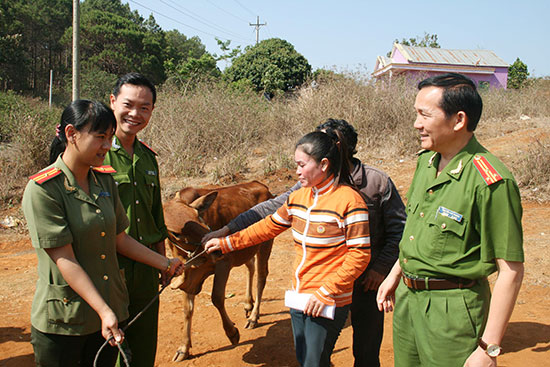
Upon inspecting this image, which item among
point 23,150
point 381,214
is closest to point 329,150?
point 381,214

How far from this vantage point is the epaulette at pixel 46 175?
2.32 m

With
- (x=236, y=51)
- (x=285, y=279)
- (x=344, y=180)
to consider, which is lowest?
(x=285, y=279)

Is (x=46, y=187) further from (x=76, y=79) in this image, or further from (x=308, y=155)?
(x=76, y=79)

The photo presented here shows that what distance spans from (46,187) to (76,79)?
1299cm

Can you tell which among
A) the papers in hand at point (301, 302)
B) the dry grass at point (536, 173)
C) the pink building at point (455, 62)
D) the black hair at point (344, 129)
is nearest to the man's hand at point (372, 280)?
the papers in hand at point (301, 302)

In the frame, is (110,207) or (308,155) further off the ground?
(308,155)

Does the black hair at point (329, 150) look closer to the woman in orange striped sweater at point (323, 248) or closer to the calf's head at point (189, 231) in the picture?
the woman in orange striped sweater at point (323, 248)

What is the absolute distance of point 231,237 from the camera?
3338mm

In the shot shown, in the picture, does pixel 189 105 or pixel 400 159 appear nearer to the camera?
pixel 400 159

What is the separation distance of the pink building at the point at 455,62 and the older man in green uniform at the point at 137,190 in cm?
2885

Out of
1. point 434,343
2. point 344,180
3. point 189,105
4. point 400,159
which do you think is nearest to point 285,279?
point 344,180

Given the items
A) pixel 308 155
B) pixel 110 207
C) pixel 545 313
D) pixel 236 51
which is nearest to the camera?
pixel 110 207

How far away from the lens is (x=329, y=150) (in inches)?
113

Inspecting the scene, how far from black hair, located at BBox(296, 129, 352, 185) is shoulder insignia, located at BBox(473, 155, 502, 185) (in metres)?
0.91
